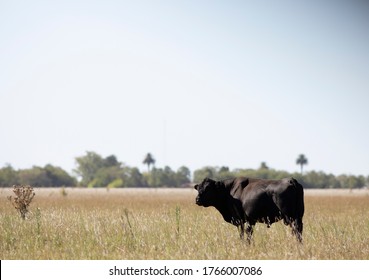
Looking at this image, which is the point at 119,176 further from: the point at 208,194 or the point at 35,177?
the point at 208,194

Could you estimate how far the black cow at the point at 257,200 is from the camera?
477 inches

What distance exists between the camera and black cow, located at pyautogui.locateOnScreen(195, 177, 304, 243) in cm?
1211

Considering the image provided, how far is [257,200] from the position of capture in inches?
485

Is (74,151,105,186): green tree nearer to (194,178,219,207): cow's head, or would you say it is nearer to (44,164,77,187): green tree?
(44,164,77,187): green tree

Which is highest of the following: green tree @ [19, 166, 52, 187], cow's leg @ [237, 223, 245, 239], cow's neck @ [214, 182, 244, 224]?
green tree @ [19, 166, 52, 187]

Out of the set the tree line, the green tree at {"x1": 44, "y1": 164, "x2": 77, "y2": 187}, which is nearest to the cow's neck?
the tree line

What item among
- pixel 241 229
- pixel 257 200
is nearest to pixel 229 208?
pixel 241 229

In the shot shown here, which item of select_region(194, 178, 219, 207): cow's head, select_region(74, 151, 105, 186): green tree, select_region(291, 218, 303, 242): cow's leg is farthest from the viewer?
select_region(74, 151, 105, 186): green tree

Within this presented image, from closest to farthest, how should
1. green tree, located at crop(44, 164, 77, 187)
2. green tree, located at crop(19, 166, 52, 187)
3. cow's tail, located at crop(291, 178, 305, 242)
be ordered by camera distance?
1. cow's tail, located at crop(291, 178, 305, 242)
2. green tree, located at crop(19, 166, 52, 187)
3. green tree, located at crop(44, 164, 77, 187)

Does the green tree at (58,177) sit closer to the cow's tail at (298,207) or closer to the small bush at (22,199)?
the small bush at (22,199)

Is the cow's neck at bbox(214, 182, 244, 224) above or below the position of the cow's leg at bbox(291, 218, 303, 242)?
above

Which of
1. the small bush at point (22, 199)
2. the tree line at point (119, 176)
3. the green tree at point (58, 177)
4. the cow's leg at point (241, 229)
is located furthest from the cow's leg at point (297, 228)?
the green tree at point (58, 177)

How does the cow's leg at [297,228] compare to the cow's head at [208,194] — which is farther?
the cow's head at [208,194]

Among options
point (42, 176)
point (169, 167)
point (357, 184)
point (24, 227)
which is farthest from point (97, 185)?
point (24, 227)
